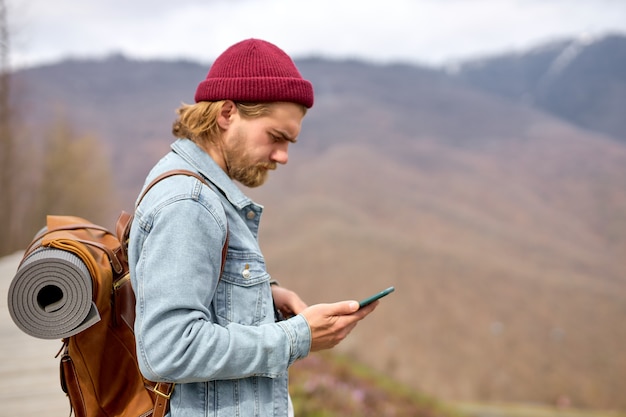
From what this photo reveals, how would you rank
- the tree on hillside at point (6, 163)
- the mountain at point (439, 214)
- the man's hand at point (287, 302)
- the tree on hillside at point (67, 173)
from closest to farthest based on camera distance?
the man's hand at point (287, 302) → the tree on hillside at point (6, 163) → the mountain at point (439, 214) → the tree on hillside at point (67, 173)

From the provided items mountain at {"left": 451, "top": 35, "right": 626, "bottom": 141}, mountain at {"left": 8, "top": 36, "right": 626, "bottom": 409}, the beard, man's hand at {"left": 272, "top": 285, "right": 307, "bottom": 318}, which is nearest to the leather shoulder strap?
the beard

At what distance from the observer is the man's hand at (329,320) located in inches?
Result: 56.6

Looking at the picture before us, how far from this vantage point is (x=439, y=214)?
30.3m

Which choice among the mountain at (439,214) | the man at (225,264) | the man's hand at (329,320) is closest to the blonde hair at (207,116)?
the man at (225,264)

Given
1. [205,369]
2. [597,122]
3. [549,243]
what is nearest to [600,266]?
[549,243]

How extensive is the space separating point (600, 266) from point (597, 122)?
21.6 metres

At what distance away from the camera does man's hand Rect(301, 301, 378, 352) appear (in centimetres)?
144

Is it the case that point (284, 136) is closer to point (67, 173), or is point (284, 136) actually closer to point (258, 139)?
point (258, 139)

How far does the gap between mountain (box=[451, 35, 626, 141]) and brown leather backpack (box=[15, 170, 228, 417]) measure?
46871 millimetres

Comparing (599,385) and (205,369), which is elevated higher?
(205,369)

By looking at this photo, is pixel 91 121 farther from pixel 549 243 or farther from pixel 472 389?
pixel 472 389

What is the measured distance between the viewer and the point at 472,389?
15.2 m

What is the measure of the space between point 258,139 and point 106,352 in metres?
0.61

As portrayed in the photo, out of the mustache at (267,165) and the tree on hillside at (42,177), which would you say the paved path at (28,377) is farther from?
the tree on hillside at (42,177)
